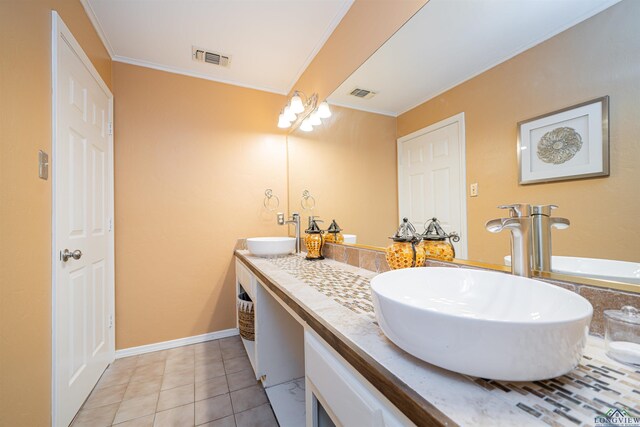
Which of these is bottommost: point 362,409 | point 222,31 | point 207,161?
point 362,409

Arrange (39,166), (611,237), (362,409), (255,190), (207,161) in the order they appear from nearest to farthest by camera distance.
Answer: (362,409) < (611,237) < (39,166) < (207,161) < (255,190)

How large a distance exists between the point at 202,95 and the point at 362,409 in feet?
8.46

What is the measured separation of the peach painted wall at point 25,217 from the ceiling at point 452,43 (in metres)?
1.46

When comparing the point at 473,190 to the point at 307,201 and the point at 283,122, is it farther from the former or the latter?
the point at 283,122

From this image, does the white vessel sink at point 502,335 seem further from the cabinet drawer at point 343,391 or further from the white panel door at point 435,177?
A: the white panel door at point 435,177

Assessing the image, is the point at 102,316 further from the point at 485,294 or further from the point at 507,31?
the point at 507,31

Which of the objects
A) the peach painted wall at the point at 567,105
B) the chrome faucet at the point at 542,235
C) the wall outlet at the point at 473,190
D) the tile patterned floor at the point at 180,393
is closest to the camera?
the peach painted wall at the point at 567,105

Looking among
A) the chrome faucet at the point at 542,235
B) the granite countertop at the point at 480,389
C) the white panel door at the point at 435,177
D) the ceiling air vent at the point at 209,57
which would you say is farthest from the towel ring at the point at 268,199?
the chrome faucet at the point at 542,235

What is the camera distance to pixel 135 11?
1.65 meters

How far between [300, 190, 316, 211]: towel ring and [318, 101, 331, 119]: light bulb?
2.01ft

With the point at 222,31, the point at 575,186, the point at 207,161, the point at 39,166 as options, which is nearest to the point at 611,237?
the point at 575,186

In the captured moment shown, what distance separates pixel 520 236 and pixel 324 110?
1499 mm

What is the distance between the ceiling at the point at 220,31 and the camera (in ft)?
5.31

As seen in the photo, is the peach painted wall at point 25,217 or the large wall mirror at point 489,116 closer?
the large wall mirror at point 489,116
